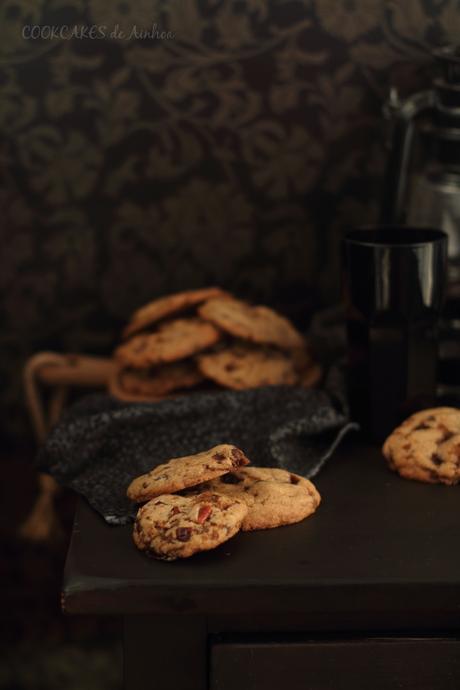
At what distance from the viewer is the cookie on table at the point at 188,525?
813 millimetres

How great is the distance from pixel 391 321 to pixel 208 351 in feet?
0.81

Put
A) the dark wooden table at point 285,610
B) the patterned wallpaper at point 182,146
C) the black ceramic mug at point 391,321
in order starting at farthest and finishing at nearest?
the patterned wallpaper at point 182,146 → the black ceramic mug at point 391,321 → the dark wooden table at point 285,610

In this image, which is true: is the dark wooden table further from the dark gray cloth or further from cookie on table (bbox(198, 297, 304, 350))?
cookie on table (bbox(198, 297, 304, 350))

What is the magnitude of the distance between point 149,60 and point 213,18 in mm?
110

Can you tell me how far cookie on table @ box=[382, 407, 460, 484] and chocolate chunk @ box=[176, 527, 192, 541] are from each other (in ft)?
0.92

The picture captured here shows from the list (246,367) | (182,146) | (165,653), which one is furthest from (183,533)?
(182,146)

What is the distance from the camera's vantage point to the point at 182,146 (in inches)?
56.8

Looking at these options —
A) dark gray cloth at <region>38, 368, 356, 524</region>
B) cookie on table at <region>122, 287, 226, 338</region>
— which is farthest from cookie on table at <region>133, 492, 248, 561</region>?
cookie on table at <region>122, 287, 226, 338</region>

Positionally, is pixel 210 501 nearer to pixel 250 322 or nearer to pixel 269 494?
pixel 269 494

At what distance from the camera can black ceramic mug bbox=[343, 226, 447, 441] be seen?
3.41ft

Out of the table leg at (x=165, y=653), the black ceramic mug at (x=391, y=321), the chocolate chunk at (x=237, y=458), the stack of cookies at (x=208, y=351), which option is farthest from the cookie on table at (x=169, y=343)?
the table leg at (x=165, y=653)

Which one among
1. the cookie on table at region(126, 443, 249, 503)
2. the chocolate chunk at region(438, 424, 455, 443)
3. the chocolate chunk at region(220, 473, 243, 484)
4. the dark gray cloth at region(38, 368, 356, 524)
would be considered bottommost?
the dark gray cloth at region(38, 368, 356, 524)

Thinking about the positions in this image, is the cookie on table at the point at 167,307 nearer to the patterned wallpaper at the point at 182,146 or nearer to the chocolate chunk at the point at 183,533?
the patterned wallpaper at the point at 182,146

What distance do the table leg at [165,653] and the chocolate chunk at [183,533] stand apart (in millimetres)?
69
